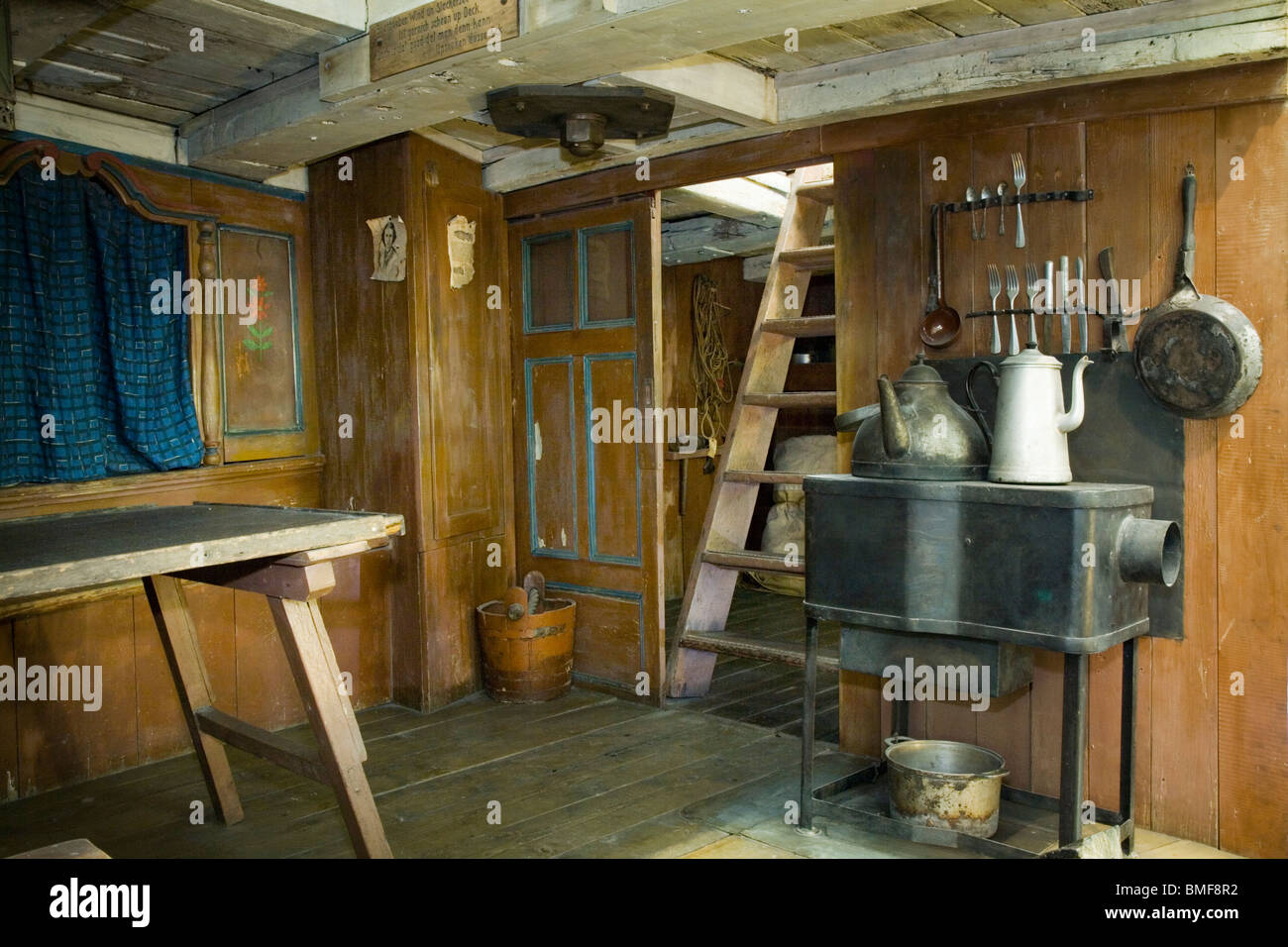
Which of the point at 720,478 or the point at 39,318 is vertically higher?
the point at 39,318

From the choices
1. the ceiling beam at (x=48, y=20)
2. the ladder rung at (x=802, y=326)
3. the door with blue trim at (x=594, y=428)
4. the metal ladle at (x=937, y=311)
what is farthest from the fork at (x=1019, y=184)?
the ceiling beam at (x=48, y=20)

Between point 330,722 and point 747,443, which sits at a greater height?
point 747,443

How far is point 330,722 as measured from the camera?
2623 mm

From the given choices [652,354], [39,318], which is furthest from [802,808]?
[39,318]

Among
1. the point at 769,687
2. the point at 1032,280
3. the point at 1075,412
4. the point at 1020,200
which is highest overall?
the point at 1020,200

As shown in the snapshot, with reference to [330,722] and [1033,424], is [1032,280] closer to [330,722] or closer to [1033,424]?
[1033,424]

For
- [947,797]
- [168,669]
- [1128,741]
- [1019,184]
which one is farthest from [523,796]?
[1019,184]

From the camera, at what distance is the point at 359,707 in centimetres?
447

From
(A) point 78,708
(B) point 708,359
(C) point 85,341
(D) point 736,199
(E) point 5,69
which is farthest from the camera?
(B) point 708,359

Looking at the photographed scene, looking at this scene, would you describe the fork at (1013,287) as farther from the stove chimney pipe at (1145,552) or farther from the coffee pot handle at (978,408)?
the stove chimney pipe at (1145,552)

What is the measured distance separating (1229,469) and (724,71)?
2.05 meters

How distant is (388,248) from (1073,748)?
3271mm

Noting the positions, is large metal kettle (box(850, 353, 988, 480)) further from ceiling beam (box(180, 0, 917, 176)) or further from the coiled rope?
the coiled rope
